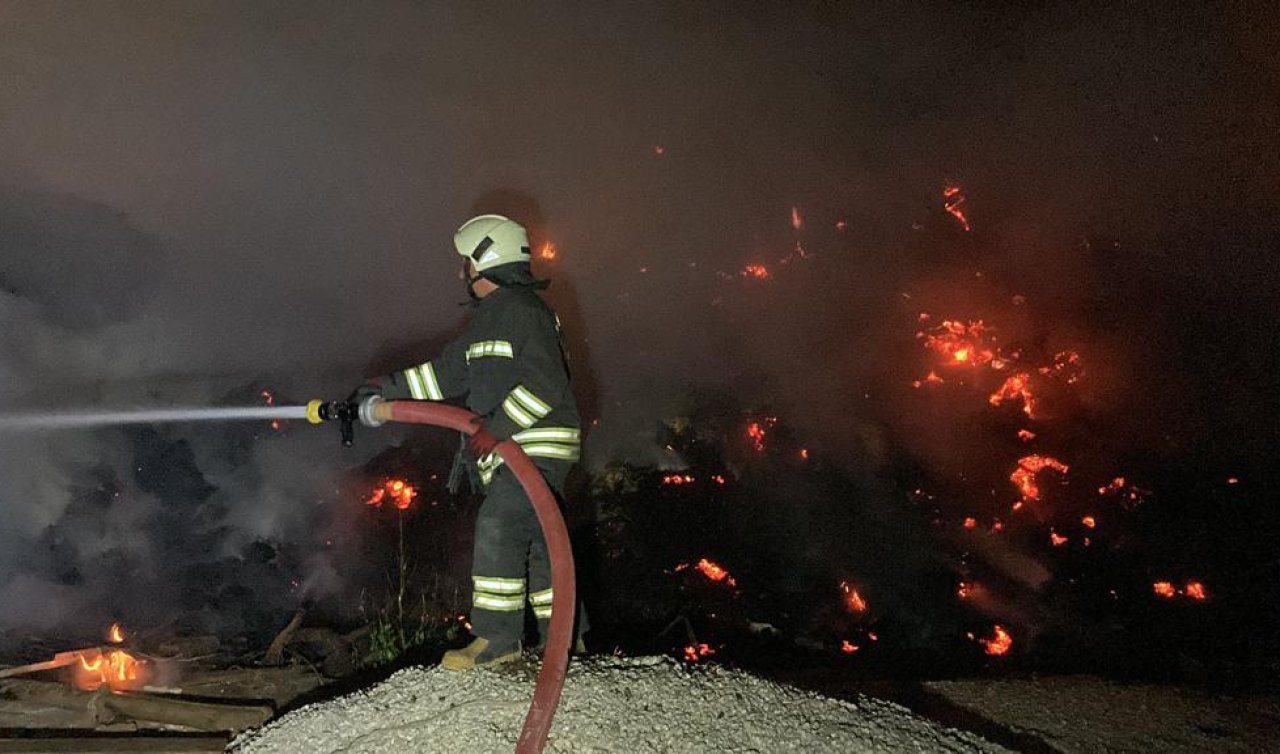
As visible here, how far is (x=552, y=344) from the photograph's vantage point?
3324mm

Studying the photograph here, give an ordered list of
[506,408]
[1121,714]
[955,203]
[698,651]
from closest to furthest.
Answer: [506,408] < [1121,714] < [698,651] < [955,203]

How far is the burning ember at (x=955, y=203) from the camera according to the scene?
11586 millimetres

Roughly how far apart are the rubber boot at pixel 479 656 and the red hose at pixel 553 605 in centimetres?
65

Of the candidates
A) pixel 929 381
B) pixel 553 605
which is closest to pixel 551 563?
pixel 553 605

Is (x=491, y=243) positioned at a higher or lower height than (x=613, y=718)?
higher

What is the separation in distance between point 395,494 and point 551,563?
19.7 feet

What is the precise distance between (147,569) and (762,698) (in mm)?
6556

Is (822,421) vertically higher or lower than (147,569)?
higher

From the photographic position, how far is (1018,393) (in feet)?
30.9

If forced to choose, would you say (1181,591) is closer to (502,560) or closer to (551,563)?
(502,560)

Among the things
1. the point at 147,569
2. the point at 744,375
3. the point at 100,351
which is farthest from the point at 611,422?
the point at 100,351

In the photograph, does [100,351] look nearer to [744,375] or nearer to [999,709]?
[744,375]

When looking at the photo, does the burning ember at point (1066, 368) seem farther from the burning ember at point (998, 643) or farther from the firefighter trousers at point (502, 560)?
the firefighter trousers at point (502, 560)

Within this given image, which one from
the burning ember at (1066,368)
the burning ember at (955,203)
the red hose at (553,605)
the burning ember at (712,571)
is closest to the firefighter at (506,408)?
the red hose at (553,605)
